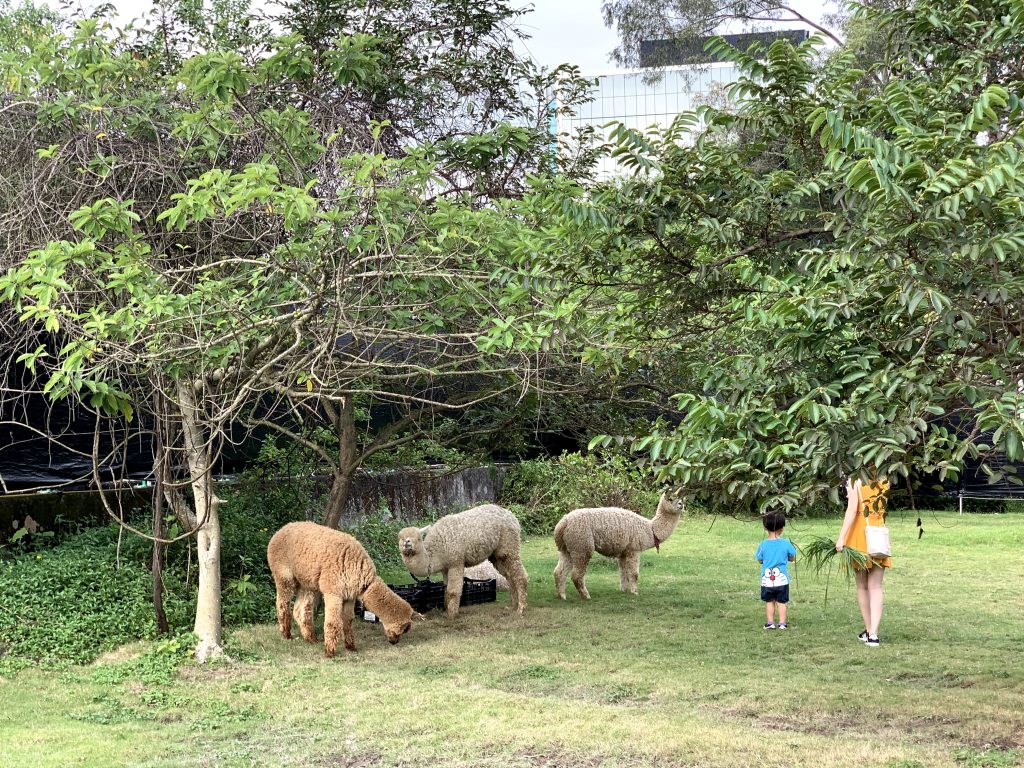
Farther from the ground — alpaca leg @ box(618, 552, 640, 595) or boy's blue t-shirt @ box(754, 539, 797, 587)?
boy's blue t-shirt @ box(754, 539, 797, 587)

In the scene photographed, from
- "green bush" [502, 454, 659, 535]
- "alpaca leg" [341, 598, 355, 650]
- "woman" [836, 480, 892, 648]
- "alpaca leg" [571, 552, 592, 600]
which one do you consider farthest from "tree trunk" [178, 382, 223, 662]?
"green bush" [502, 454, 659, 535]

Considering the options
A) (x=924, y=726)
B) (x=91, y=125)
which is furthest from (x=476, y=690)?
(x=91, y=125)

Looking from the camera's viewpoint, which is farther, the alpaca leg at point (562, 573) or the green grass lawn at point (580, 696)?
the alpaca leg at point (562, 573)

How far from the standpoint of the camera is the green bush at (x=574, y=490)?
1733cm

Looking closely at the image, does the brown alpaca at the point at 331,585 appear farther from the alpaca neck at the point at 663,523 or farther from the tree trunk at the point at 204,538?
the alpaca neck at the point at 663,523

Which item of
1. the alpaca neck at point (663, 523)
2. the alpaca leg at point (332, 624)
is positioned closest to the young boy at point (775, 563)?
the alpaca neck at point (663, 523)

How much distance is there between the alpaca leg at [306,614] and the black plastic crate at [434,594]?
40.2 inches

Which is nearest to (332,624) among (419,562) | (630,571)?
(419,562)

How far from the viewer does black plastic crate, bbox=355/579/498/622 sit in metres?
10.4

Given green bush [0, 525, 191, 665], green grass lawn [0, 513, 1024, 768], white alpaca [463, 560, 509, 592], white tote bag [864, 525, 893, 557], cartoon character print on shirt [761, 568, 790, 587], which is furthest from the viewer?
white alpaca [463, 560, 509, 592]

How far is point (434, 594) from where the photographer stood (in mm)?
10555

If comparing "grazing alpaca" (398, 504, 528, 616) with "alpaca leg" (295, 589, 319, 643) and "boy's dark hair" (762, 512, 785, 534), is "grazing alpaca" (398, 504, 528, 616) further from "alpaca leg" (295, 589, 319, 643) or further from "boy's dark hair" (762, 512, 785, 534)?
"boy's dark hair" (762, 512, 785, 534)

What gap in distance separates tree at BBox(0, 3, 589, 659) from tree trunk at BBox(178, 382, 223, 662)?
0.06ft

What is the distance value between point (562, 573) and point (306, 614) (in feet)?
11.2
